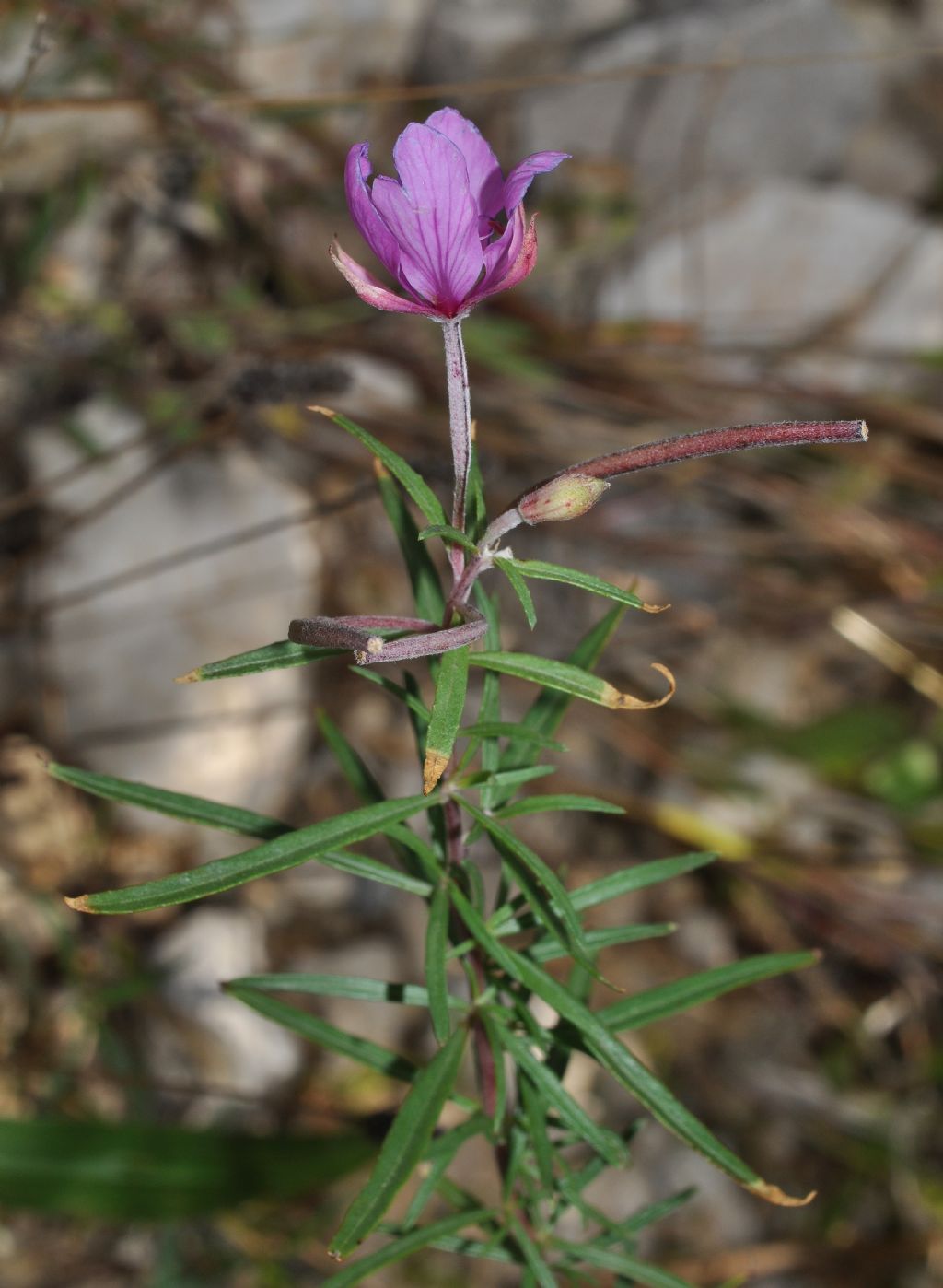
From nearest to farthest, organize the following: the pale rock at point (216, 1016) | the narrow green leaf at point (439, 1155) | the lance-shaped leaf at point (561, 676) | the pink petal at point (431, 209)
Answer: the pink petal at point (431, 209) → the lance-shaped leaf at point (561, 676) → the narrow green leaf at point (439, 1155) → the pale rock at point (216, 1016)

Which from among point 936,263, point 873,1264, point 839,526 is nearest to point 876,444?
point 839,526

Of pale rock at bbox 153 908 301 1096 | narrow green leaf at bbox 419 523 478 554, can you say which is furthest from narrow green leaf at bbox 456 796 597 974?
pale rock at bbox 153 908 301 1096

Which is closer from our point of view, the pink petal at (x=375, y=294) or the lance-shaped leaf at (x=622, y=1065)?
the pink petal at (x=375, y=294)

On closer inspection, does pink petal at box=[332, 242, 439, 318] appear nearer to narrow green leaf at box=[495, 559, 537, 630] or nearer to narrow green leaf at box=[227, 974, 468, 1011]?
narrow green leaf at box=[495, 559, 537, 630]

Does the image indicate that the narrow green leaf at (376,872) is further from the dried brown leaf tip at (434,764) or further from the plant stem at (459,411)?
the plant stem at (459,411)

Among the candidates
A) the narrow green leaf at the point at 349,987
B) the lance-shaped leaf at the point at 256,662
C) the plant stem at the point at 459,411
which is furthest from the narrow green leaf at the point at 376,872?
the plant stem at the point at 459,411

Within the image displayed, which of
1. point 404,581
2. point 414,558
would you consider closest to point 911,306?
point 404,581

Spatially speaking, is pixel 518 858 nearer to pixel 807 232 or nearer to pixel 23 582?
pixel 23 582
